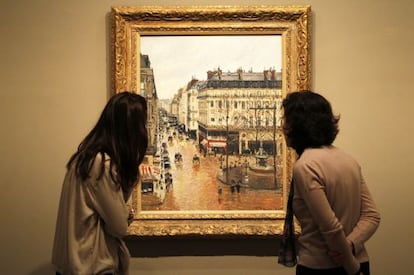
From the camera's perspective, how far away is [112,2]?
237 centimetres

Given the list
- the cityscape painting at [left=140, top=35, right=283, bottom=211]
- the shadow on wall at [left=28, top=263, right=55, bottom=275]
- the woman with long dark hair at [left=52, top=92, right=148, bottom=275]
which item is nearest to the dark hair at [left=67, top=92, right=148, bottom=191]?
the woman with long dark hair at [left=52, top=92, right=148, bottom=275]

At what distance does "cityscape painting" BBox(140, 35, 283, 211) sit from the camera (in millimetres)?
2342

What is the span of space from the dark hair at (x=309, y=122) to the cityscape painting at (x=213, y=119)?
2.06ft

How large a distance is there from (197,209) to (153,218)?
0.21 meters

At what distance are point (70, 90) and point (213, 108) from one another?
69cm

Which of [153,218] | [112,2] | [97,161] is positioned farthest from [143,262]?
[112,2]

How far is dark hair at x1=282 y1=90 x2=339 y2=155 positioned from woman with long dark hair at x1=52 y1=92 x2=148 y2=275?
521 millimetres

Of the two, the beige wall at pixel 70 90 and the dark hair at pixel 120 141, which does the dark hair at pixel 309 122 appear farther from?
the beige wall at pixel 70 90

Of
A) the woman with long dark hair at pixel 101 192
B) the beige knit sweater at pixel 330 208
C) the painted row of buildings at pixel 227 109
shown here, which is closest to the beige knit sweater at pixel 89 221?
the woman with long dark hair at pixel 101 192

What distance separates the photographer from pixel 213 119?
2.35m

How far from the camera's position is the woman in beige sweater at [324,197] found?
1578 millimetres

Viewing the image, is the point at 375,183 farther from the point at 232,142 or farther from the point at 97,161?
the point at 97,161

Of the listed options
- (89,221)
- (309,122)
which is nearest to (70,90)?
(89,221)

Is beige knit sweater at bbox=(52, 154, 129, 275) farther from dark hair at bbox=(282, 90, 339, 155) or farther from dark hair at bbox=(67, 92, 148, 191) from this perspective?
dark hair at bbox=(282, 90, 339, 155)
